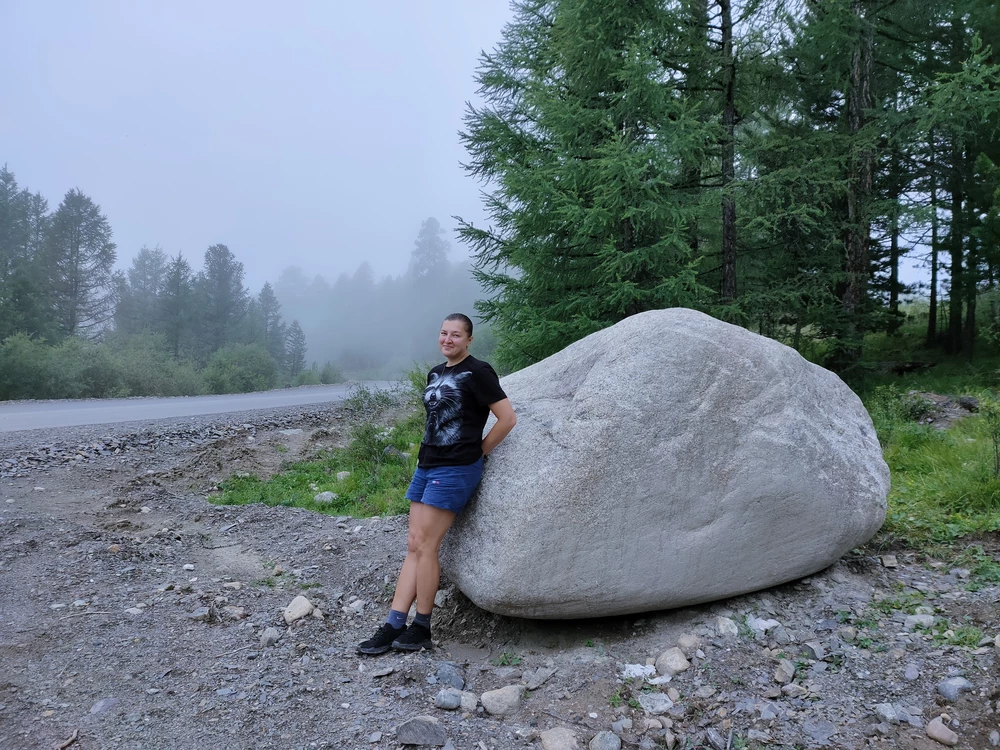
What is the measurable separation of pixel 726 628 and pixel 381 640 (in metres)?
2.17

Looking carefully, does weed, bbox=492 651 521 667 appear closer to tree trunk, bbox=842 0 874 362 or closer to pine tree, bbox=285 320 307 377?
tree trunk, bbox=842 0 874 362

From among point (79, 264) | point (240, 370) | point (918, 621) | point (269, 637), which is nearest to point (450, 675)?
point (269, 637)

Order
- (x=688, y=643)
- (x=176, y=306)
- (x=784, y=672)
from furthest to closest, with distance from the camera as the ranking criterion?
(x=176, y=306) < (x=688, y=643) < (x=784, y=672)

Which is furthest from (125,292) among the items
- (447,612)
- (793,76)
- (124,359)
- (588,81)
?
(447,612)

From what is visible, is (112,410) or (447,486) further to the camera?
(112,410)

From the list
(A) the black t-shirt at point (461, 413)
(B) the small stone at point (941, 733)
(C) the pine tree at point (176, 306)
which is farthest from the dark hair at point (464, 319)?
(C) the pine tree at point (176, 306)

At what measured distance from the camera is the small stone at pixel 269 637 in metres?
4.00

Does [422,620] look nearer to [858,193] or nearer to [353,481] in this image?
[353,481]

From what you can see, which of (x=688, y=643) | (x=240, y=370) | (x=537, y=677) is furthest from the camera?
(x=240, y=370)

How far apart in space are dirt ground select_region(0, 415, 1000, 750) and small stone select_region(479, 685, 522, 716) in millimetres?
55

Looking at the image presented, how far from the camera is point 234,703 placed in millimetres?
3289

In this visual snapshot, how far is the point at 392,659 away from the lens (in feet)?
12.5

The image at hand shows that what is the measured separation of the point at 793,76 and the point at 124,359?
23981 mm

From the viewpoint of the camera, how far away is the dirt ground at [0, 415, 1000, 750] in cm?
304
